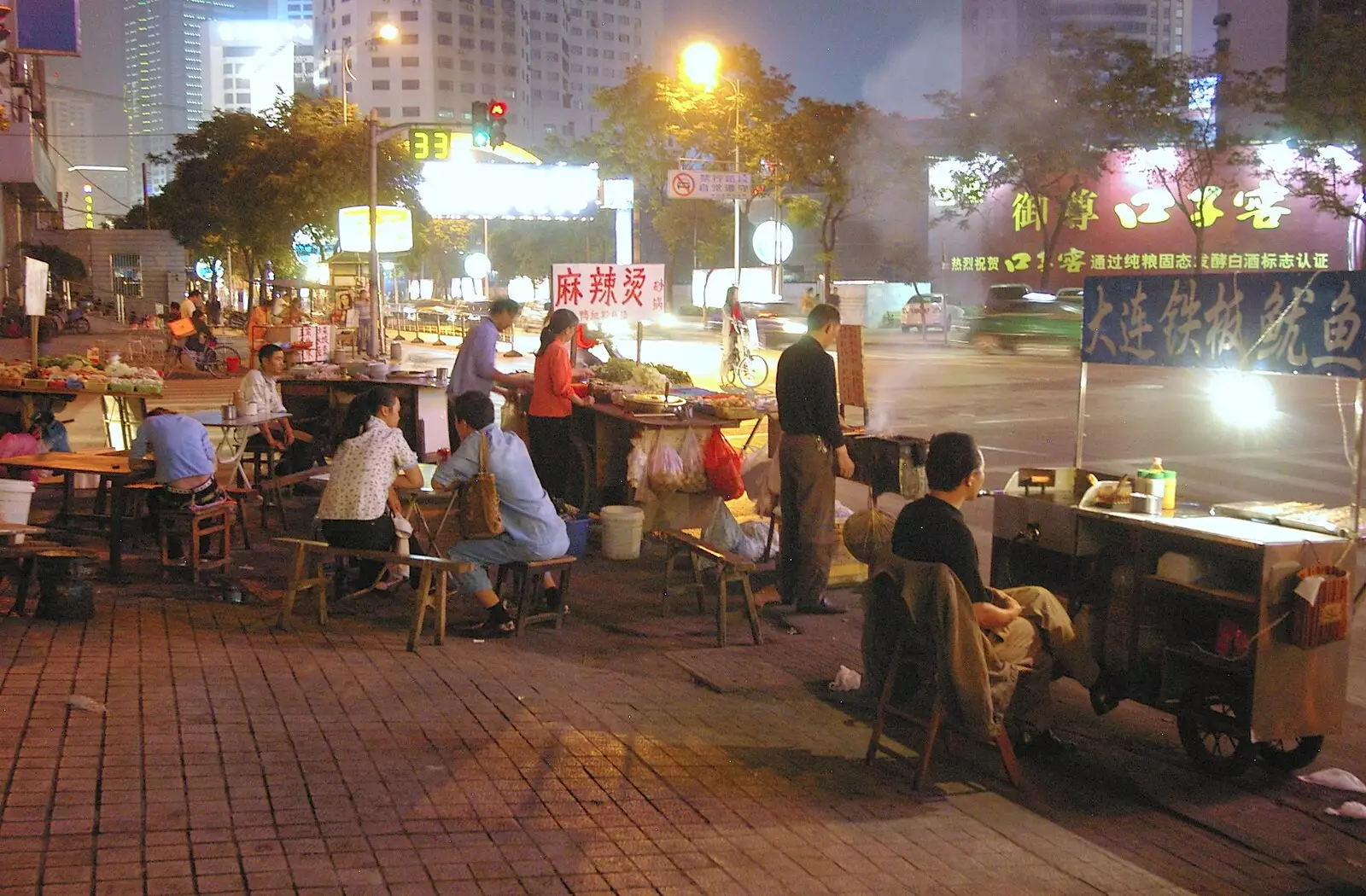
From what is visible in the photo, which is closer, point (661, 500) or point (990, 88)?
point (661, 500)

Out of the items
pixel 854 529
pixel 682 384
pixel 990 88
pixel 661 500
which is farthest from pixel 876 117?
pixel 854 529

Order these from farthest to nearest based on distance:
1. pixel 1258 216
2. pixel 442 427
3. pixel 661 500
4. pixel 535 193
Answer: pixel 1258 216 < pixel 535 193 < pixel 442 427 < pixel 661 500

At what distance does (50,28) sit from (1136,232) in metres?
36.1

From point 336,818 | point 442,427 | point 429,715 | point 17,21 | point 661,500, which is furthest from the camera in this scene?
point 17,21

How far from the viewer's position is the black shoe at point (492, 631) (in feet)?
24.1

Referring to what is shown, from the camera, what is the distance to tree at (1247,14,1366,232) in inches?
1374

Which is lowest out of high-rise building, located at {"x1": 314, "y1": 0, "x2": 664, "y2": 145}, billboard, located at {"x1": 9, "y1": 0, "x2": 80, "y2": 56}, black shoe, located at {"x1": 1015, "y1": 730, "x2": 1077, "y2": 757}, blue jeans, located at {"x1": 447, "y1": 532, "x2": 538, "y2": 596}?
black shoe, located at {"x1": 1015, "y1": 730, "x2": 1077, "y2": 757}

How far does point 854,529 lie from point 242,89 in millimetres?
185445

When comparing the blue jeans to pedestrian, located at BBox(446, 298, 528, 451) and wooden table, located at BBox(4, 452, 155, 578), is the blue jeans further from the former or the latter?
pedestrian, located at BBox(446, 298, 528, 451)

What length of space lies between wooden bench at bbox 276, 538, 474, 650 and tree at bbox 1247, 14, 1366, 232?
3532cm

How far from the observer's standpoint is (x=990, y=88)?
42.8m

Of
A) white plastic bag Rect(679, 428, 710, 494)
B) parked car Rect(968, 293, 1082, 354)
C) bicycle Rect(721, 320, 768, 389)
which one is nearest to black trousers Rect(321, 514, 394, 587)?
white plastic bag Rect(679, 428, 710, 494)

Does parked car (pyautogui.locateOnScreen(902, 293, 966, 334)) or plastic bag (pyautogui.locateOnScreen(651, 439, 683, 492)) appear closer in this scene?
plastic bag (pyautogui.locateOnScreen(651, 439, 683, 492))

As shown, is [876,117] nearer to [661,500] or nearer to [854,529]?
[661,500]
